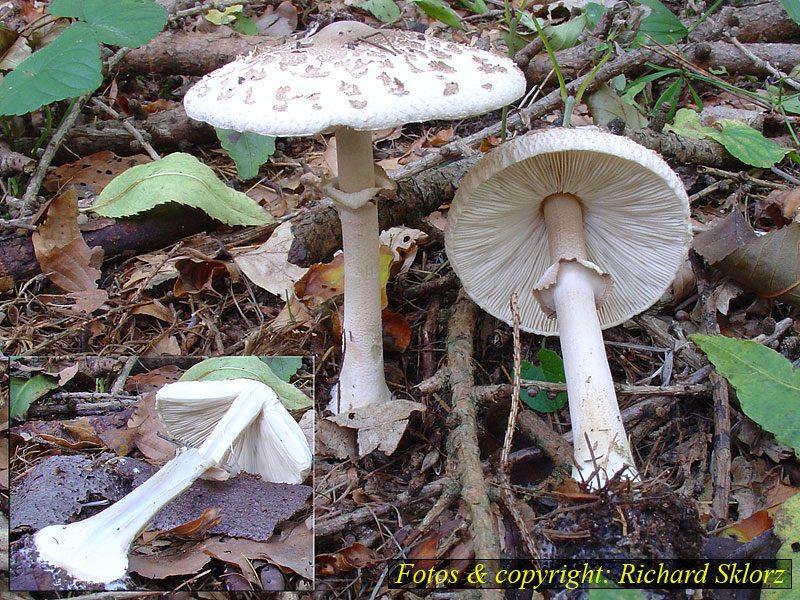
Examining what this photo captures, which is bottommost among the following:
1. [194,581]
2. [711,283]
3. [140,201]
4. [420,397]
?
[420,397]

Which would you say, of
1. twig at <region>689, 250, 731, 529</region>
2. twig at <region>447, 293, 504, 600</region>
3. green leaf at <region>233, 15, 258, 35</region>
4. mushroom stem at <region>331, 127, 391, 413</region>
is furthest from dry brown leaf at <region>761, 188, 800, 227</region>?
green leaf at <region>233, 15, 258, 35</region>

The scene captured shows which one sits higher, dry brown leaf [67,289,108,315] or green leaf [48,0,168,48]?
green leaf [48,0,168,48]

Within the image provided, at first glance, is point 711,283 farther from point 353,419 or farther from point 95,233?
point 95,233

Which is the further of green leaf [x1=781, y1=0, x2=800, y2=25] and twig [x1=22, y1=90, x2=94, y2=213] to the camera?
twig [x1=22, y1=90, x2=94, y2=213]

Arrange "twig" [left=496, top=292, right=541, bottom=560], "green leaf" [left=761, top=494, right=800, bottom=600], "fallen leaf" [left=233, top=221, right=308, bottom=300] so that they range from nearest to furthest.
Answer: "green leaf" [left=761, top=494, right=800, bottom=600]
"twig" [left=496, top=292, right=541, bottom=560]
"fallen leaf" [left=233, top=221, right=308, bottom=300]

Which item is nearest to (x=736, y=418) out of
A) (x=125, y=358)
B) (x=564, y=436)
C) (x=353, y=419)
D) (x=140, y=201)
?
(x=564, y=436)

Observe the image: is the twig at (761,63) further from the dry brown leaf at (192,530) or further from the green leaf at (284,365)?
the dry brown leaf at (192,530)

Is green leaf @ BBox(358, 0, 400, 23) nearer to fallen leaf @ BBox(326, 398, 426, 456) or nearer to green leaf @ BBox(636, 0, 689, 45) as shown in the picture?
green leaf @ BBox(636, 0, 689, 45)
